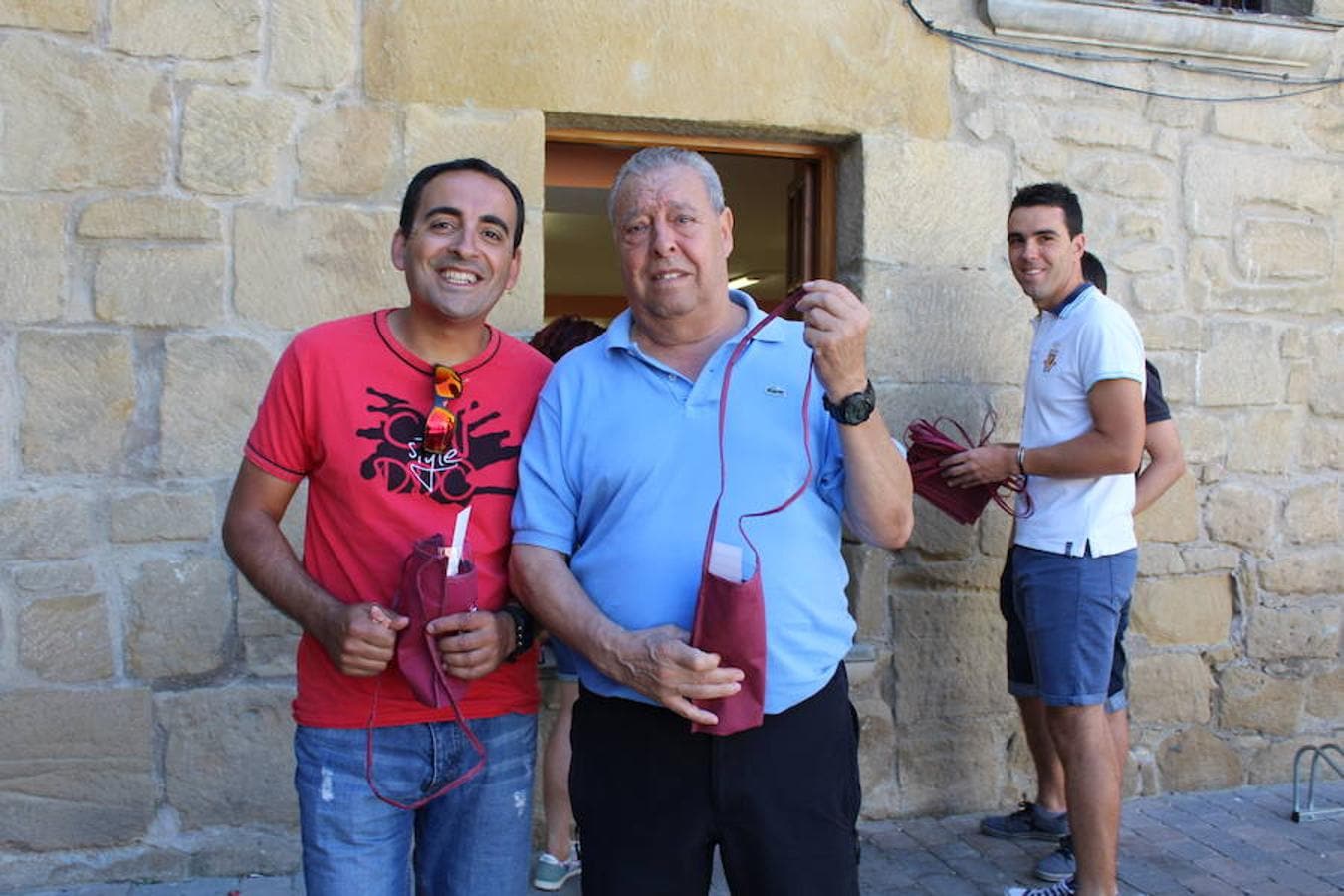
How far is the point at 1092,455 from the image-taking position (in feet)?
9.83

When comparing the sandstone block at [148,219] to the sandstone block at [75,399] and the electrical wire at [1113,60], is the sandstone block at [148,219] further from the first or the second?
the electrical wire at [1113,60]

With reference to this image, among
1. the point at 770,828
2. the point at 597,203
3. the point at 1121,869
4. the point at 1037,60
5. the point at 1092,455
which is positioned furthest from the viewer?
the point at 597,203

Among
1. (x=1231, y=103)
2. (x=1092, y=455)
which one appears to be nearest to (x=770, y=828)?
(x=1092, y=455)

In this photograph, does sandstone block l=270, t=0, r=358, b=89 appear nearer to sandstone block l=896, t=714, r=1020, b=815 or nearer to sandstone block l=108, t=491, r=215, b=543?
sandstone block l=108, t=491, r=215, b=543

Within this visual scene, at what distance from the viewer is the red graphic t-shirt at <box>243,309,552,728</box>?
1.90 m

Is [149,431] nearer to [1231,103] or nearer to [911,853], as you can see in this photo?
[911,853]

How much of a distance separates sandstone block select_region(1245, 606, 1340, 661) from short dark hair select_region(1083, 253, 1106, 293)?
148 cm

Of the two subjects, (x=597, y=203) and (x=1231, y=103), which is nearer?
(x=1231, y=103)

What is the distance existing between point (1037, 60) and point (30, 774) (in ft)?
12.8

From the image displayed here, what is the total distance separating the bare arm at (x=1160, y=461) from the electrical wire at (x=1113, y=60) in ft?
4.20

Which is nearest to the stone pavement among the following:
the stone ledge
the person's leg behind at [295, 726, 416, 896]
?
the person's leg behind at [295, 726, 416, 896]

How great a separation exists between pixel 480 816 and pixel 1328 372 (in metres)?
3.70

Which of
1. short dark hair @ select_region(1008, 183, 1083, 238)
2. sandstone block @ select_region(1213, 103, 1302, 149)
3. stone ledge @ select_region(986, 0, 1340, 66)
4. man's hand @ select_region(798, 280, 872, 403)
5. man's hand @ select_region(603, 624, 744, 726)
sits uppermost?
stone ledge @ select_region(986, 0, 1340, 66)

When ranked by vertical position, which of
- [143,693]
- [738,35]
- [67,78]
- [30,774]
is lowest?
[30,774]
